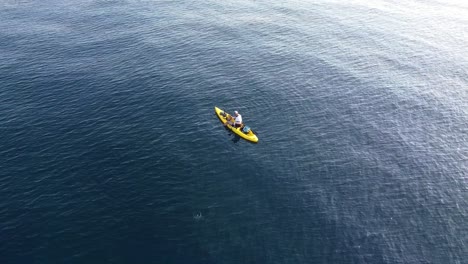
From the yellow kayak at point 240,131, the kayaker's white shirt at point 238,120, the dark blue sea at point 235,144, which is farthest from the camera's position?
the kayaker's white shirt at point 238,120

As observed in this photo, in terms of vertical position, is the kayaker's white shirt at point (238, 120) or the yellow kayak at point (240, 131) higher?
the kayaker's white shirt at point (238, 120)

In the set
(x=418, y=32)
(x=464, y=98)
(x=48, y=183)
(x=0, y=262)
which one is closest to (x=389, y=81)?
(x=464, y=98)

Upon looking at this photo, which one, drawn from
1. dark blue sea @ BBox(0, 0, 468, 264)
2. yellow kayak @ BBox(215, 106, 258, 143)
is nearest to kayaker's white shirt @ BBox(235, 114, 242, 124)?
yellow kayak @ BBox(215, 106, 258, 143)

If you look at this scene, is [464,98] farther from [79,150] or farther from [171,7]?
[171,7]

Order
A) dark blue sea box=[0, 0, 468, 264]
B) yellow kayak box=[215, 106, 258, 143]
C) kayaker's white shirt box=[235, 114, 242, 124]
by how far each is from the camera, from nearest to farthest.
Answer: dark blue sea box=[0, 0, 468, 264] < yellow kayak box=[215, 106, 258, 143] < kayaker's white shirt box=[235, 114, 242, 124]

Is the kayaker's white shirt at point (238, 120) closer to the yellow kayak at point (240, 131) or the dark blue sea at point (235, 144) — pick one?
the yellow kayak at point (240, 131)

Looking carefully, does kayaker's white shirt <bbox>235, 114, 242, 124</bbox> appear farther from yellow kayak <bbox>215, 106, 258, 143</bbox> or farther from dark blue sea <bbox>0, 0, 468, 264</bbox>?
dark blue sea <bbox>0, 0, 468, 264</bbox>

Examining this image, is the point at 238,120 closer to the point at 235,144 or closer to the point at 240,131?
the point at 240,131

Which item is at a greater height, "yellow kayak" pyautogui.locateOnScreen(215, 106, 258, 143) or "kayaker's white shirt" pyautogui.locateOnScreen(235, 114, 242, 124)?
"kayaker's white shirt" pyautogui.locateOnScreen(235, 114, 242, 124)

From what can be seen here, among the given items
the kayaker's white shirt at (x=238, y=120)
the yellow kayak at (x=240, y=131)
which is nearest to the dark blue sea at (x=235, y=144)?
the yellow kayak at (x=240, y=131)
